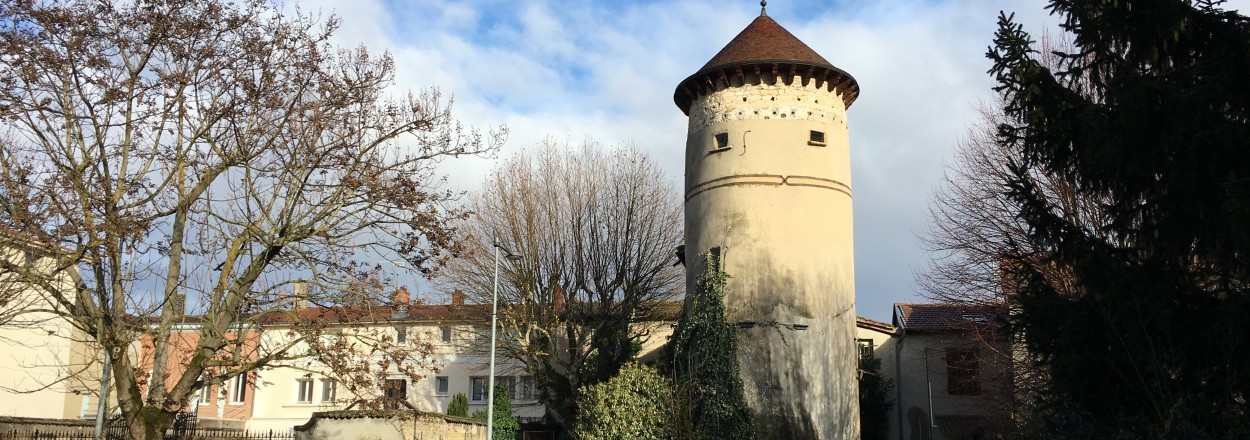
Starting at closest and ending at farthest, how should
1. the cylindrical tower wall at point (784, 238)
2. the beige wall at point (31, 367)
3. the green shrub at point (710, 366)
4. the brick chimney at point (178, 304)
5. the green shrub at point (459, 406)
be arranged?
the brick chimney at point (178, 304)
the green shrub at point (710, 366)
the cylindrical tower wall at point (784, 238)
the beige wall at point (31, 367)
the green shrub at point (459, 406)

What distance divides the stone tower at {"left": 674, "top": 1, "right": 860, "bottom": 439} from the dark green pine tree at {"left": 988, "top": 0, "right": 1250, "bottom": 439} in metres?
10.1

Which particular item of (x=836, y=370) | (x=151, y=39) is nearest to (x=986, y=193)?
(x=836, y=370)

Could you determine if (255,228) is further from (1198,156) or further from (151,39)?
(1198,156)

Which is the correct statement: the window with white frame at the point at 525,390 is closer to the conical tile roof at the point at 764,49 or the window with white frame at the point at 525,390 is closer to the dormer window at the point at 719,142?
the dormer window at the point at 719,142

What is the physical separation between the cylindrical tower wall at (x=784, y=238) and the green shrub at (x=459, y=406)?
54.2 feet

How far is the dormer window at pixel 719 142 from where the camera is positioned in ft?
72.2

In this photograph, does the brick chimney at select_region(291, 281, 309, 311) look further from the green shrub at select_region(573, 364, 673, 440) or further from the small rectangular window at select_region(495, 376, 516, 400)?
the small rectangular window at select_region(495, 376, 516, 400)

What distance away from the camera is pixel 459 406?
36.1 m

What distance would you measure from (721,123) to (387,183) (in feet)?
32.0

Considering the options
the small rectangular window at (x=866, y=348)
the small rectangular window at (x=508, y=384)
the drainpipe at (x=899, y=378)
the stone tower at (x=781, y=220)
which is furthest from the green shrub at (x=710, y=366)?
the small rectangular window at (x=508, y=384)

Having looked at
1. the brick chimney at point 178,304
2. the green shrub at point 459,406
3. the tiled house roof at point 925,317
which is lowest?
the green shrub at point 459,406

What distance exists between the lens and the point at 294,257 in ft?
46.5

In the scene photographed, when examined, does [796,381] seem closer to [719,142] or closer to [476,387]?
[719,142]

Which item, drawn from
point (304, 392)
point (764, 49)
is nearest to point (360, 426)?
point (764, 49)
